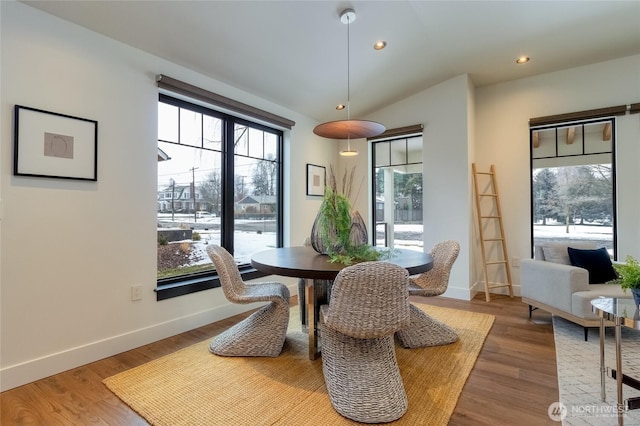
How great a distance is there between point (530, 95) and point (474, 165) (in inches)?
43.1

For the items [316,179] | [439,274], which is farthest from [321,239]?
[316,179]

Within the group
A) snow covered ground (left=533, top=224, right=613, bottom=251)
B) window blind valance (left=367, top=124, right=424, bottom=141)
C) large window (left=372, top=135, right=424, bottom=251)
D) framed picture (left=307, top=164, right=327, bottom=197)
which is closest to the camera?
snow covered ground (left=533, top=224, right=613, bottom=251)

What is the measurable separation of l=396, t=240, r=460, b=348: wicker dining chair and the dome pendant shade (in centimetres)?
117

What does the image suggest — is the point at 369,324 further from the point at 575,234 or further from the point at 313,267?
the point at 575,234

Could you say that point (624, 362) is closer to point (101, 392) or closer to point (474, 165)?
point (474, 165)

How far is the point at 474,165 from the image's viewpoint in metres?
4.18

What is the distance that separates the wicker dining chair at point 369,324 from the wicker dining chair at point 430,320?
74 centimetres

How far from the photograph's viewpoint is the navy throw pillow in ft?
9.98

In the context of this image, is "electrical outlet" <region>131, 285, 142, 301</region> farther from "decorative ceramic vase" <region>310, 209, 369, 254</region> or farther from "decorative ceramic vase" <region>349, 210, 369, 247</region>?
"decorative ceramic vase" <region>349, 210, 369, 247</region>

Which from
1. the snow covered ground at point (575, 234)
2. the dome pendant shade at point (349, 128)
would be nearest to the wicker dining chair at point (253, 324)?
the dome pendant shade at point (349, 128)

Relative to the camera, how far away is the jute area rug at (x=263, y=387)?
170cm

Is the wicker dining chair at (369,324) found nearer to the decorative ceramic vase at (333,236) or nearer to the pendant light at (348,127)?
the decorative ceramic vase at (333,236)

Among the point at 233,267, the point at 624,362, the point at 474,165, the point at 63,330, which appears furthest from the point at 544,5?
the point at 63,330

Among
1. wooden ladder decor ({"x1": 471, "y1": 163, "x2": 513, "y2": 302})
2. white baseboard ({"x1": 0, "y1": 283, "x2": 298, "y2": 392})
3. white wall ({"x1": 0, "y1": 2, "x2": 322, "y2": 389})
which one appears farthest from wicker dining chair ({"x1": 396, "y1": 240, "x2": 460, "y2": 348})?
white wall ({"x1": 0, "y1": 2, "x2": 322, "y2": 389})
